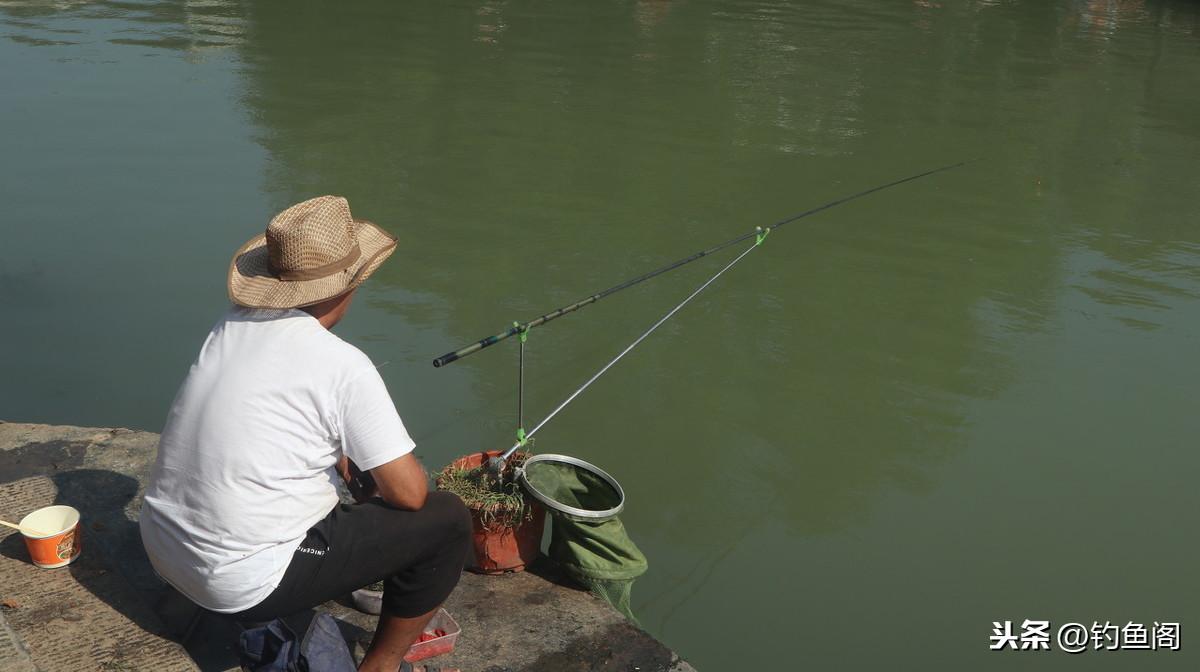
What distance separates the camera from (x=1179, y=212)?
277 inches

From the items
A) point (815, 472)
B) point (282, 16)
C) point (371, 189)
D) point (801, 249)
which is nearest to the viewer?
point (815, 472)

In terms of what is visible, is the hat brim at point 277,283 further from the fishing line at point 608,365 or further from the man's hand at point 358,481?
the fishing line at point 608,365

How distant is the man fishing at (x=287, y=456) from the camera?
7.43 feet

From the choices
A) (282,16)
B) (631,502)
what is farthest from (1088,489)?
(282,16)

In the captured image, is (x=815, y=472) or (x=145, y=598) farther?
(x=815, y=472)

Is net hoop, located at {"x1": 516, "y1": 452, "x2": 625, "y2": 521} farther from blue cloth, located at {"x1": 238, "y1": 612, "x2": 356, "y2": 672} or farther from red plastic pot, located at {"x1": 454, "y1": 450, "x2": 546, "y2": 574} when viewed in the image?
blue cloth, located at {"x1": 238, "y1": 612, "x2": 356, "y2": 672}

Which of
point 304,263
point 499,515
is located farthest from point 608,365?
point 304,263

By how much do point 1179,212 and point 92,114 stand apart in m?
7.07

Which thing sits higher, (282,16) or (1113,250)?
(282,16)

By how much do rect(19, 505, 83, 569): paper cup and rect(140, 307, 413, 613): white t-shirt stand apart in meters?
0.56

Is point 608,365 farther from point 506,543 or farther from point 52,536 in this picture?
point 52,536

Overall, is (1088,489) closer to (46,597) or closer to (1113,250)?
(1113,250)

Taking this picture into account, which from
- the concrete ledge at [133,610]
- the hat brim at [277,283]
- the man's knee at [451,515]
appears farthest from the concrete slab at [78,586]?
the hat brim at [277,283]

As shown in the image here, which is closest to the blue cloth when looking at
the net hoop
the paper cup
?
the paper cup
